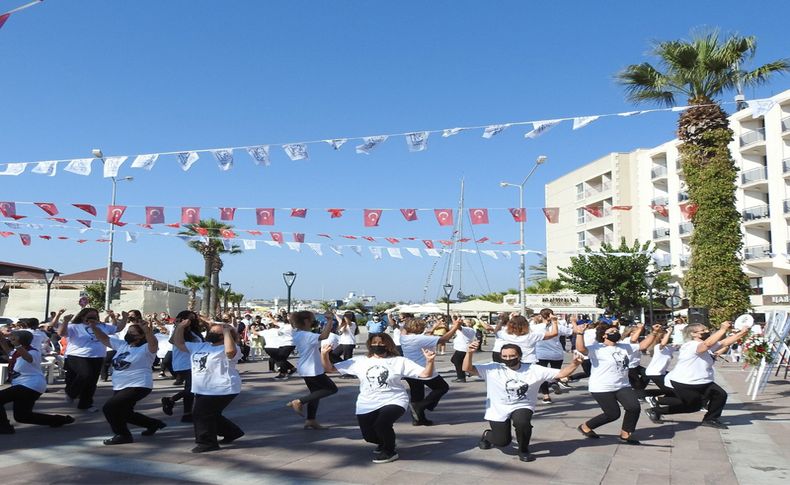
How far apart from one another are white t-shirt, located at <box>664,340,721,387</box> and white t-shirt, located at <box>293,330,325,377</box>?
4501mm

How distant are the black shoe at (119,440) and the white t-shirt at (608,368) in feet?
17.1

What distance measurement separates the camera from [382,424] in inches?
245

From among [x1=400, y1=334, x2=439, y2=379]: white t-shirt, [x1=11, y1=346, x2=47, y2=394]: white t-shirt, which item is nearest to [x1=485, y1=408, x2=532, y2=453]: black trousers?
[x1=400, y1=334, x2=439, y2=379]: white t-shirt

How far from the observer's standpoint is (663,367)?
8969mm

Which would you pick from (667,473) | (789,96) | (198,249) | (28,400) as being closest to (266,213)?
(28,400)

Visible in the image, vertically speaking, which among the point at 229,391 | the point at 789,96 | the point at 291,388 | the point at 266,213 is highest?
the point at 789,96

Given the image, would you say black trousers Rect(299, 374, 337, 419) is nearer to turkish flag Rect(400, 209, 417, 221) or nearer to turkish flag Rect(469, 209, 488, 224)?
turkish flag Rect(400, 209, 417, 221)

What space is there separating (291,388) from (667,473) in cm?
823

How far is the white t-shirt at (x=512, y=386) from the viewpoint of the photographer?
20.9 ft

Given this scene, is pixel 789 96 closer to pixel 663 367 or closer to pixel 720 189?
pixel 720 189

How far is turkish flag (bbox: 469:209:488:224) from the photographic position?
2145cm

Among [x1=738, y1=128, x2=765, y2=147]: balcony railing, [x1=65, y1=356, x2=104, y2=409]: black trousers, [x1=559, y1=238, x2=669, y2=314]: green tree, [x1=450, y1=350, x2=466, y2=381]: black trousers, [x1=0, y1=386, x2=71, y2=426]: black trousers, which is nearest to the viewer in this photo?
[x1=0, y1=386, x2=71, y2=426]: black trousers

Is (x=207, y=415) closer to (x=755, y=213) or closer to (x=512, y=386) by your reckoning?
(x=512, y=386)

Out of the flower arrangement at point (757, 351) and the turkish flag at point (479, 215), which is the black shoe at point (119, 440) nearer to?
the flower arrangement at point (757, 351)
